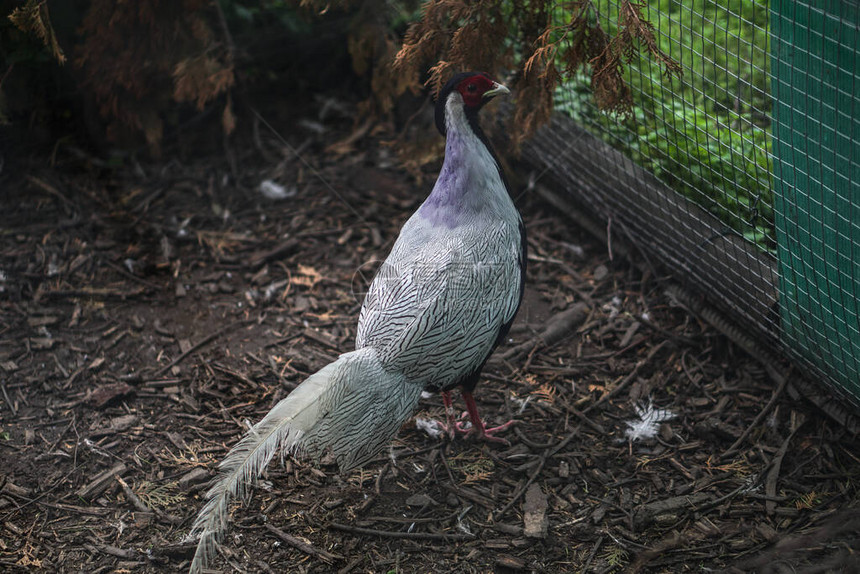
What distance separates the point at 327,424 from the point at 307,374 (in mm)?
1213

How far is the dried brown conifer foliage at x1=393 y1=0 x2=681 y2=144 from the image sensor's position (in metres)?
3.10

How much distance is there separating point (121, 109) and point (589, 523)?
421 centimetres

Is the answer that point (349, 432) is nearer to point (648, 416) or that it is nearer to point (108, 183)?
point (648, 416)

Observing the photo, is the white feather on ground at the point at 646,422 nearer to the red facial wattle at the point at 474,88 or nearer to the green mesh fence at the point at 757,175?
the green mesh fence at the point at 757,175

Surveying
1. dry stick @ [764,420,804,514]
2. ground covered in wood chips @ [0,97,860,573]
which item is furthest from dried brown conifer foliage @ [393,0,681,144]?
dry stick @ [764,420,804,514]

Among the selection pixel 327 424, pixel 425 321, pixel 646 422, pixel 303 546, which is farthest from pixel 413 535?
pixel 646 422

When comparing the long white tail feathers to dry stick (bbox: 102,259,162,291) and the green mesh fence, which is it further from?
dry stick (bbox: 102,259,162,291)

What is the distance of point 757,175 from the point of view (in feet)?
11.1

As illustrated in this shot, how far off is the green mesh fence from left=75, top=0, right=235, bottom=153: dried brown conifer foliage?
2.41m

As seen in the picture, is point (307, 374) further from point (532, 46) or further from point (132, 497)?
point (532, 46)

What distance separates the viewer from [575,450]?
3.62 m

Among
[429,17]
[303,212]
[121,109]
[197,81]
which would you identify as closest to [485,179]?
[429,17]

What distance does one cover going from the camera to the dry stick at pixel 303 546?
3.06m

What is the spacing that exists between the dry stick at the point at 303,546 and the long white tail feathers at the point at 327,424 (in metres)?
0.31
